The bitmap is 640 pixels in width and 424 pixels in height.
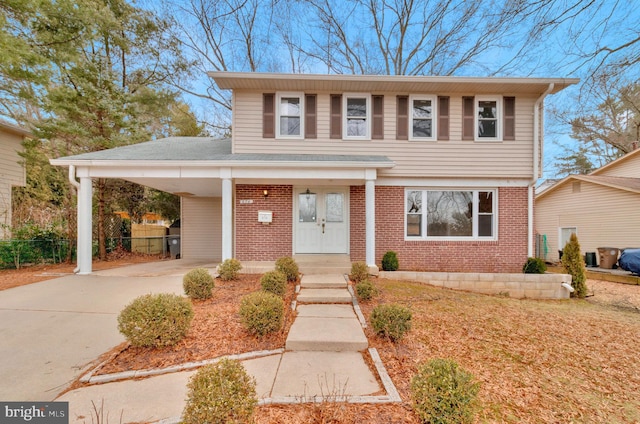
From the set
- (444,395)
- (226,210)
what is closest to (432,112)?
(226,210)

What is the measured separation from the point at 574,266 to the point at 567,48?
6084mm

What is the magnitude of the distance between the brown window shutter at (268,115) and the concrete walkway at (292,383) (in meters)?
5.86

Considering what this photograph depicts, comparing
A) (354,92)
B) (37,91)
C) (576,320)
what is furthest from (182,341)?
(37,91)

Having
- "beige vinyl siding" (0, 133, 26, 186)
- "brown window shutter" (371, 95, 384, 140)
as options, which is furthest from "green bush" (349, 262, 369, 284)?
"beige vinyl siding" (0, 133, 26, 186)

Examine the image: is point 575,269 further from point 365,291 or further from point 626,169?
point 626,169

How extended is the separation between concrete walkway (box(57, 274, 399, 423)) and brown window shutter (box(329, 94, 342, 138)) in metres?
5.83

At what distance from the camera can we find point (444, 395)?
204 centimetres

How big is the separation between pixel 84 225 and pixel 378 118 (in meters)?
8.40

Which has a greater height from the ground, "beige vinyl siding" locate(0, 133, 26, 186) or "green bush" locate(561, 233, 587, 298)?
"beige vinyl siding" locate(0, 133, 26, 186)

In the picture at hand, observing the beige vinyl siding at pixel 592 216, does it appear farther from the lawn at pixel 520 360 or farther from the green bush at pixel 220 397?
the green bush at pixel 220 397

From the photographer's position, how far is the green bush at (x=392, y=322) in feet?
11.3

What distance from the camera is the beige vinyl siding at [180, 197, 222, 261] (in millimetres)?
11000

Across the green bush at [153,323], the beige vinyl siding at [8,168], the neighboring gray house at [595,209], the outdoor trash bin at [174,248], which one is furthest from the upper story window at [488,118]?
the beige vinyl siding at [8,168]

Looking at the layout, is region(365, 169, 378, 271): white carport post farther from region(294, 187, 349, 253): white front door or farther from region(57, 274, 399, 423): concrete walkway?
region(57, 274, 399, 423): concrete walkway
